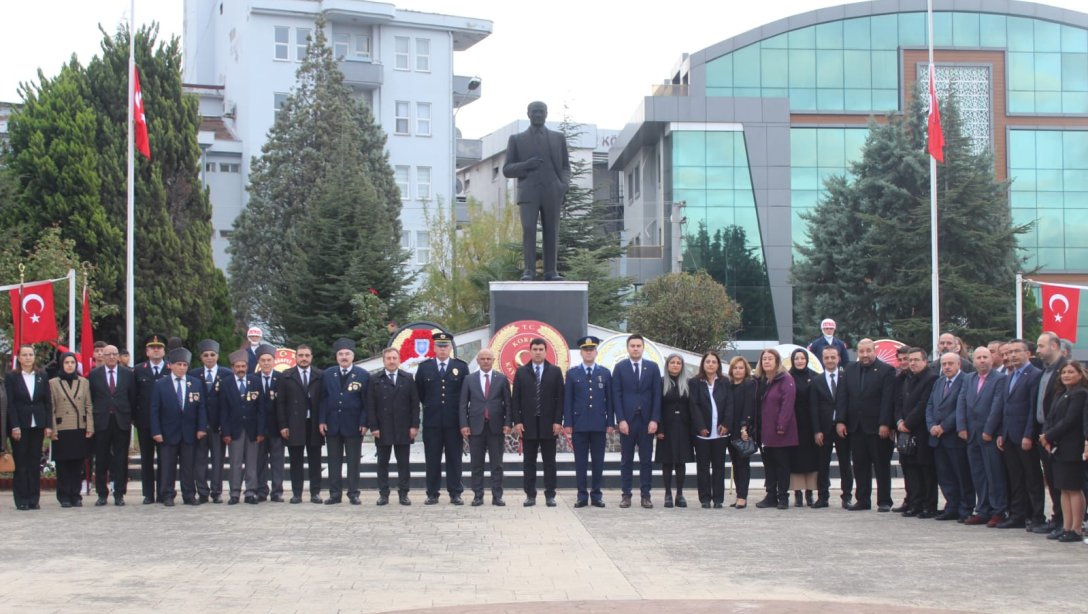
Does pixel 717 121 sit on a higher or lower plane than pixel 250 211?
higher

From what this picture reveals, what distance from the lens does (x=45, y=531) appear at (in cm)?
1176

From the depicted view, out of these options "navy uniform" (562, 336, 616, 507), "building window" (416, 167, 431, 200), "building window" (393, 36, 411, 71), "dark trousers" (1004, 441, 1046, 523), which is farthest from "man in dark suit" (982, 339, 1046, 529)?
"building window" (393, 36, 411, 71)

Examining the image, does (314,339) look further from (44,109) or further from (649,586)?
(649,586)

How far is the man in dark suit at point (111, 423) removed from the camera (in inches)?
571

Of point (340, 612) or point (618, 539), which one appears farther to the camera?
point (618, 539)

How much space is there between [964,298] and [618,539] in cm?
3219

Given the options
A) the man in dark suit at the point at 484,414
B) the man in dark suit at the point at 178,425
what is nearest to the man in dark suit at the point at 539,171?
the man in dark suit at the point at 484,414

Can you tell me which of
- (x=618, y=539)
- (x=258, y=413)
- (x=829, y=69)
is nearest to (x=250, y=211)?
(x=829, y=69)

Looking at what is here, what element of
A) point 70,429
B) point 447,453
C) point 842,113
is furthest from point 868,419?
point 842,113

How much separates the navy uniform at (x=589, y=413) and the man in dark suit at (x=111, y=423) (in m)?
5.04

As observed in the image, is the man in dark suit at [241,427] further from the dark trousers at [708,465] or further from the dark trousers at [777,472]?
the dark trousers at [777,472]

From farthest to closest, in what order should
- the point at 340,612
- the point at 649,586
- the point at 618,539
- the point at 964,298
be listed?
the point at 964,298 < the point at 618,539 < the point at 649,586 < the point at 340,612

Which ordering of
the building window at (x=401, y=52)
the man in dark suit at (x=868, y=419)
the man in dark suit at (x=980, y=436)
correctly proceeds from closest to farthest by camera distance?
the man in dark suit at (x=980, y=436)
the man in dark suit at (x=868, y=419)
the building window at (x=401, y=52)

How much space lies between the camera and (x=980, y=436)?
41.5 ft
